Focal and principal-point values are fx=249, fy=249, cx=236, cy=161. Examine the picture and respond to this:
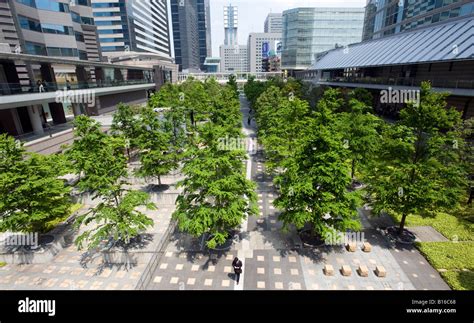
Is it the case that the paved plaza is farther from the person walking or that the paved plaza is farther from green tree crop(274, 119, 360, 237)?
green tree crop(274, 119, 360, 237)

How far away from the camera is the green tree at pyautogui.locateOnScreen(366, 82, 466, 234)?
15.7m

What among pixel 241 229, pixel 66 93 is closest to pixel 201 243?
pixel 241 229

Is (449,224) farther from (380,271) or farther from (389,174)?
(380,271)

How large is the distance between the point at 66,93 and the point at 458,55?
47895 mm

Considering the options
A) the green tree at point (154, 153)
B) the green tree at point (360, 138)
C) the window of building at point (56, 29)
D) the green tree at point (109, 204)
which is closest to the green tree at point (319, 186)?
the green tree at point (360, 138)

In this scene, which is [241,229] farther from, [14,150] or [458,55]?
[458,55]

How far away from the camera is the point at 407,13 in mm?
57844

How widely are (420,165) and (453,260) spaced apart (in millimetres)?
6417

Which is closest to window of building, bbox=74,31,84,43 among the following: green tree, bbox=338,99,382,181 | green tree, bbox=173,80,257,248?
green tree, bbox=173,80,257,248

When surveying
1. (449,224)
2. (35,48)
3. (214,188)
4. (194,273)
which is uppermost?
(35,48)

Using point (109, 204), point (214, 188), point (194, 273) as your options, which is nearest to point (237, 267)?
point (194, 273)

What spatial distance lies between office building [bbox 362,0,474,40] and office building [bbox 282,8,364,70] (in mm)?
23420

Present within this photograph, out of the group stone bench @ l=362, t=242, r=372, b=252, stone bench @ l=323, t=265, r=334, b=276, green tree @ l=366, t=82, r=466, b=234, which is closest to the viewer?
stone bench @ l=323, t=265, r=334, b=276
